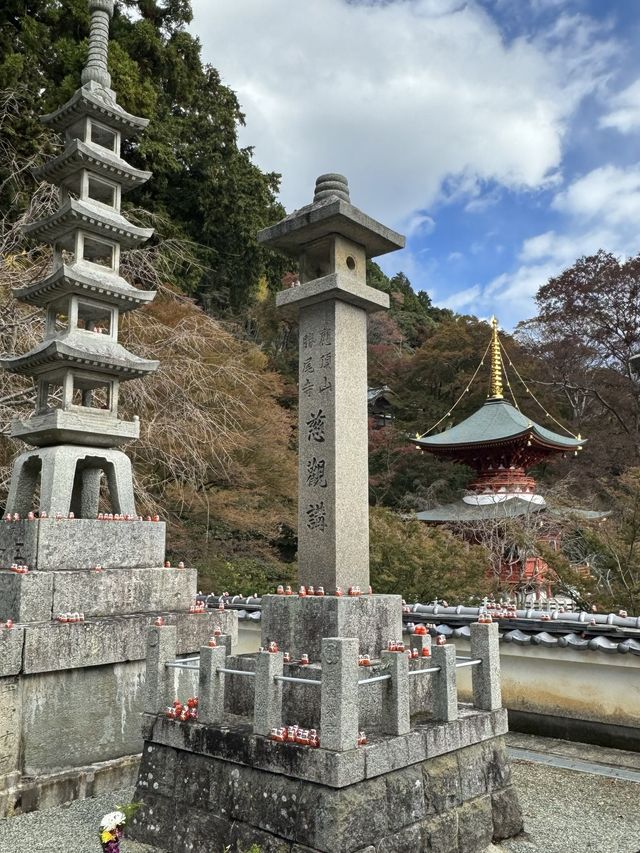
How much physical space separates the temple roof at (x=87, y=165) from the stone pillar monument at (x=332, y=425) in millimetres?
3415

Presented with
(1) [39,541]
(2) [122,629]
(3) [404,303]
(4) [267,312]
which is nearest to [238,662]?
(2) [122,629]

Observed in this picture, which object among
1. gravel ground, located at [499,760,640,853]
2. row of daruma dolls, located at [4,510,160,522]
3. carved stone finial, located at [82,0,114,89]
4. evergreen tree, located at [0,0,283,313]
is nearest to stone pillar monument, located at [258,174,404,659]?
gravel ground, located at [499,760,640,853]

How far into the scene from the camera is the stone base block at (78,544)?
627cm

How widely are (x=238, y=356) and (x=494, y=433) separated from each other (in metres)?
7.73

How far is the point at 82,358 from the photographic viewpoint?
7.16 m

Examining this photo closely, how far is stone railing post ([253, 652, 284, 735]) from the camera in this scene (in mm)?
4098

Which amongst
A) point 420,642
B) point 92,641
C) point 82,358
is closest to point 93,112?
point 82,358

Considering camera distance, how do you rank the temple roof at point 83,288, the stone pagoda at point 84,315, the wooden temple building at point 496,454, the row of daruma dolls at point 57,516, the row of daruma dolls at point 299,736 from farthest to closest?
the wooden temple building at point 496,454 → the temple roof at point 83,288 → the stone pagoda at point 84,315 → the row of daruma dolls at point 57,516 → the row of daruma dolls at point 299,736

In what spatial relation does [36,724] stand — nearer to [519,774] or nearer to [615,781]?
[519,774]

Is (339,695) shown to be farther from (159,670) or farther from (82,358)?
(82,358)

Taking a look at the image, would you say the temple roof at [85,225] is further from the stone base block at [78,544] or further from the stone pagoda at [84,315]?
the stone base block at [78,544]

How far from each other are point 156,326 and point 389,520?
586 centimetres

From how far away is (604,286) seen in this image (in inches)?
988

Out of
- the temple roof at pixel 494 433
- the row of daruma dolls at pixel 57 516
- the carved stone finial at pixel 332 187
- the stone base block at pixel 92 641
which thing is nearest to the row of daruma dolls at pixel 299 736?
the stone base block at pixel 92 641
